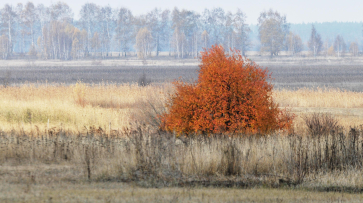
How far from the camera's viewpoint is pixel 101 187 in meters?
9.72

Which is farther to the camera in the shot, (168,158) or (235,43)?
(235,43)

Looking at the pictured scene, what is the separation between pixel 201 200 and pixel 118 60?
109944 millimetres

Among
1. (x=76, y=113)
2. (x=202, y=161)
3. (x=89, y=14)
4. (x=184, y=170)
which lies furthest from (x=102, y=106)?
(x=89, y=14)

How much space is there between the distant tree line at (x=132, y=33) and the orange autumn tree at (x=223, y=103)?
107 meters

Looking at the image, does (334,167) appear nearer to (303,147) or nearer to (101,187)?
A: (303,147)

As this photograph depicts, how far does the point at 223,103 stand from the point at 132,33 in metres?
137

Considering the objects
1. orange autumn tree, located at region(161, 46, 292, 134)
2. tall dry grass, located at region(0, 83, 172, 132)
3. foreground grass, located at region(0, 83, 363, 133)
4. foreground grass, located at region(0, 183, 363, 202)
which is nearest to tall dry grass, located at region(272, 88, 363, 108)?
foreground grass, located at region(0, 83, 363, 133)

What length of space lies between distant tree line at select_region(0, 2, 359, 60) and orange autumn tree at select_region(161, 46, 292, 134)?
10671cm

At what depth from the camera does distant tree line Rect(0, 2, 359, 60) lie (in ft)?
413

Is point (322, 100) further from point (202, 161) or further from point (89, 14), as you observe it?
point (89, 14)

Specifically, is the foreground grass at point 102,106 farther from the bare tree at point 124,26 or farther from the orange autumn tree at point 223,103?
the bare tree at point 124,26

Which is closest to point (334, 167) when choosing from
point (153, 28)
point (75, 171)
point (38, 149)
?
point (75, 171)

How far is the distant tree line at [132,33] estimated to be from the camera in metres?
126

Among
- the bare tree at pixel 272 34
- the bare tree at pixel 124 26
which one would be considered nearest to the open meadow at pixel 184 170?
the bare tree at pixel 272 34
